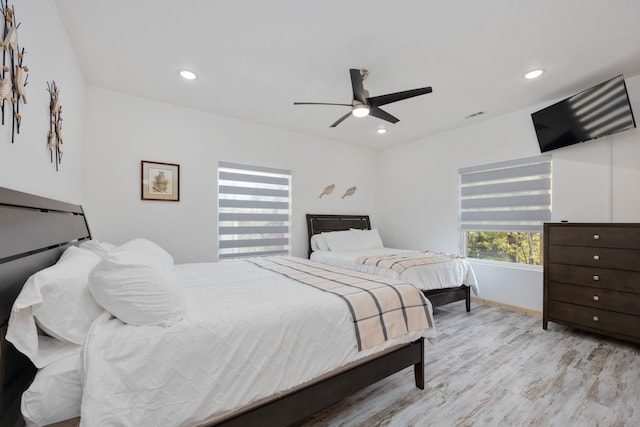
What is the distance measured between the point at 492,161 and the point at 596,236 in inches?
62.6

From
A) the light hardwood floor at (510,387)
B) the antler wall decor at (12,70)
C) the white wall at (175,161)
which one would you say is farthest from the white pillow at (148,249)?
the light hardwood floor at (510,387)

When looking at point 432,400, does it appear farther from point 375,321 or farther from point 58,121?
point 58,121

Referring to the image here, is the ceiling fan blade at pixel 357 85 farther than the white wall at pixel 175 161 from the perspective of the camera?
No

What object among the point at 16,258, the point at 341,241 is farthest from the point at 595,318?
the point at 16,258

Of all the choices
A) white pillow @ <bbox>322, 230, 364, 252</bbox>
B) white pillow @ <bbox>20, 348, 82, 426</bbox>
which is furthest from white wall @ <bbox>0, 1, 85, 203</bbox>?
white pillow @ <bbox>322, 230, 364, 252</bbox>

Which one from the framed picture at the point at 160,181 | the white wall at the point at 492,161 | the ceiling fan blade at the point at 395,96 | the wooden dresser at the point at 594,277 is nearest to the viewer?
the ceiling fan blade at the point at 395,96

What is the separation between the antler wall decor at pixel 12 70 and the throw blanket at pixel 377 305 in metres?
1.83

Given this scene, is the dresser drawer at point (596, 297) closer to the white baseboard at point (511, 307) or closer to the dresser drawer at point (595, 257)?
the dresser drawer at point (595, 257)

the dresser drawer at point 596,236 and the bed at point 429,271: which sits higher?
the dresser drawer at point 596,236

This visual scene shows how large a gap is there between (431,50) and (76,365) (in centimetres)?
309

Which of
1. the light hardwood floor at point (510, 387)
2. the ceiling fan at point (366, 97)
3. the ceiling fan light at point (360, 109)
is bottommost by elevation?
the light hardwood floor at point (510, 387)

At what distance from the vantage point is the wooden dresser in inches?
101

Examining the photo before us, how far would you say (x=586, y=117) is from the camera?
2945mm

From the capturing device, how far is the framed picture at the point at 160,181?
3.38m
